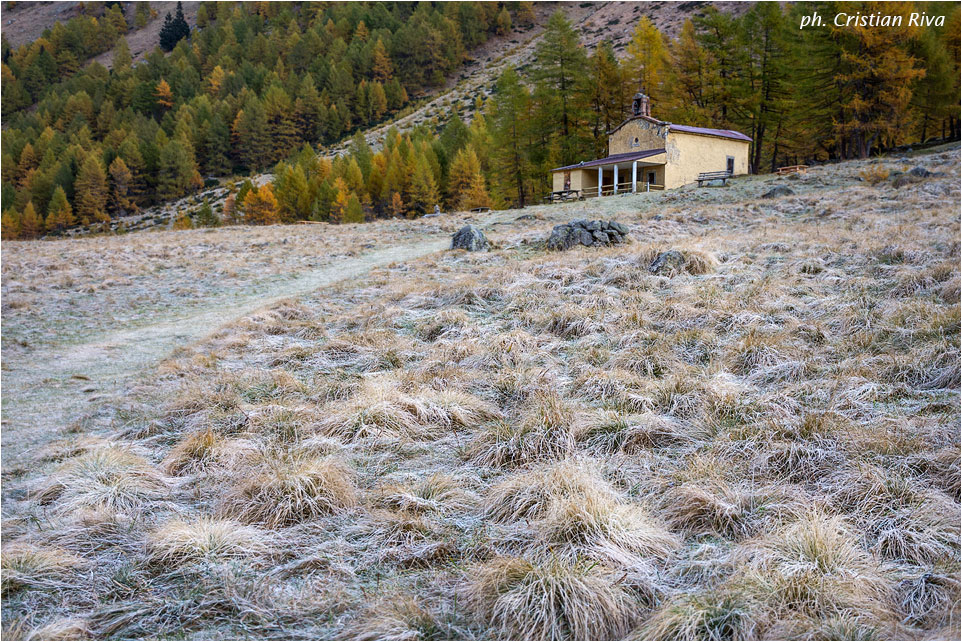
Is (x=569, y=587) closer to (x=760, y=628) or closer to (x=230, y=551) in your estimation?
(x=760, y=628)

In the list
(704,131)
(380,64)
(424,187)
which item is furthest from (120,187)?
(704,131)

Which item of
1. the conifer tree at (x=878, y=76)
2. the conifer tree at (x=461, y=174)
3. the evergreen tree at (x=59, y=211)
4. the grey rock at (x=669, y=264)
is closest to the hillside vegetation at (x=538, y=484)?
the grey rock at (x=669, y=264)

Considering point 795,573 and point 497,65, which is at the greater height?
point 497,65

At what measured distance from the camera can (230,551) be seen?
3.13 metres

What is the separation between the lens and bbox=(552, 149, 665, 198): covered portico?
34.1m

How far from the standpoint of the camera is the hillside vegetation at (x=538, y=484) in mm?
2520

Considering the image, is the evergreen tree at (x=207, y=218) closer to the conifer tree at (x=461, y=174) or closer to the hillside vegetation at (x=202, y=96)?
the hillside vegetation at (x=202, y=96)

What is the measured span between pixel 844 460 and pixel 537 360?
11.6 feet

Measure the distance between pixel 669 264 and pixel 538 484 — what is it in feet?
27.1

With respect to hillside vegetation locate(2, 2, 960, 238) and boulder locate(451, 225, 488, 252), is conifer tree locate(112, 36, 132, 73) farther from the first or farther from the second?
boulder locate(451, 225, 488, 252)

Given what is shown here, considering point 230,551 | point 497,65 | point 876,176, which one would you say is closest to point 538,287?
point 230,551

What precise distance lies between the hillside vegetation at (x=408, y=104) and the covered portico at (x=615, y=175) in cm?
438

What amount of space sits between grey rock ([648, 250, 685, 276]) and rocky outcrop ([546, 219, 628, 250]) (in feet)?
13.5

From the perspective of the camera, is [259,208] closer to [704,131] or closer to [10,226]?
[10,226]
